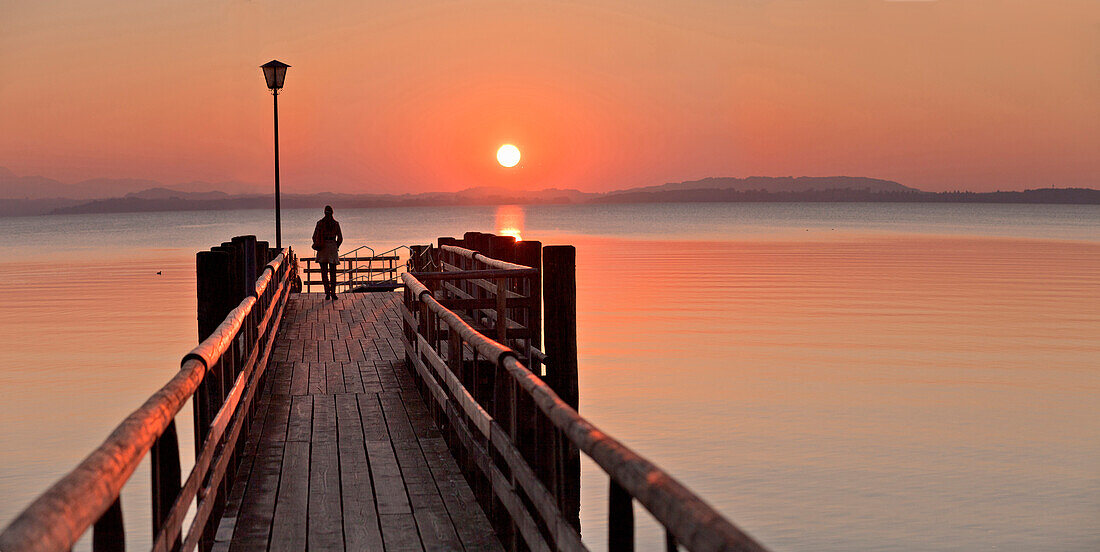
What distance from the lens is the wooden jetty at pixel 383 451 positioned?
2729 millimetres

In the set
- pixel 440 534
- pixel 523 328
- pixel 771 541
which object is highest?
pixel 523 328

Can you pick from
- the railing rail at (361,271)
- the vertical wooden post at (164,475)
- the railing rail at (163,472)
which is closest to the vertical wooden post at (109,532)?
the railing rail at (163,472)

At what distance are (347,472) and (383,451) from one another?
0.64 metres

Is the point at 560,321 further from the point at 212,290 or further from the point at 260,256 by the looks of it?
the point at 260,256

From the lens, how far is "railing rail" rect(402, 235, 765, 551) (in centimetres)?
250

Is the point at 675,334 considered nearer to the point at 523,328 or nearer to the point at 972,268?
the point at 523,328

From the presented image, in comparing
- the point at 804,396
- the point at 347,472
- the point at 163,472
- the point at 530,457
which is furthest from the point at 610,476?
the point at 804,396

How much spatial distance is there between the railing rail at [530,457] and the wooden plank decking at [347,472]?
0.69 feet

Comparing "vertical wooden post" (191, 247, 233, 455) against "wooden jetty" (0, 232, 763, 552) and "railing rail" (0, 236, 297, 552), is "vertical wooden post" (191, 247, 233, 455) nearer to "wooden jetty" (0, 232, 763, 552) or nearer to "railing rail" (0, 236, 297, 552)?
"wooden jetty" (0, 232, 763, 552)

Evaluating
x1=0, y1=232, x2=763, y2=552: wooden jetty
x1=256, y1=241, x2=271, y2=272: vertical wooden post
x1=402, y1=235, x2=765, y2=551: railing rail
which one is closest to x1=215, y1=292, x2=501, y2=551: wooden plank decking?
x1=0, y1=232, x2=763, y2=552: wooden jetty

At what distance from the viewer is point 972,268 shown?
52.9 meters

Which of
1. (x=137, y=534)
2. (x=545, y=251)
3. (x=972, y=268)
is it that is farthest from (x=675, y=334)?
(x=972, y=268)

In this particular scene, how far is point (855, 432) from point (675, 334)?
34.5 ft

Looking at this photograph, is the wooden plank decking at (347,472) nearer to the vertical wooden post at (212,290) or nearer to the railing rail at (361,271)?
the vertical wooden post at (212,290)
